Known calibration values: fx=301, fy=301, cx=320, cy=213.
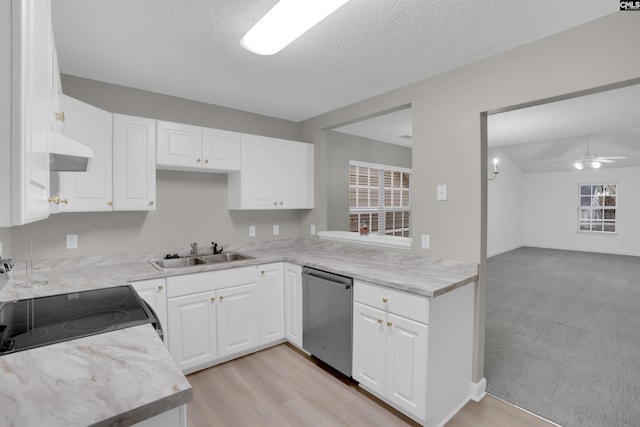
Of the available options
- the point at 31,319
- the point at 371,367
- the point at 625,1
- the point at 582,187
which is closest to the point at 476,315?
the point at 371,367

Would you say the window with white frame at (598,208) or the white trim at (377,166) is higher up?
the white trim at (377,166)

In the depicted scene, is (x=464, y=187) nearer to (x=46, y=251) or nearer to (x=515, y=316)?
(x=515, y=316)

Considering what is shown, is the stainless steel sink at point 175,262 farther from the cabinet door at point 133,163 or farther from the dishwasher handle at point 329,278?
the dishwasher handle at point 329,278

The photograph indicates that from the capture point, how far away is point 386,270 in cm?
236

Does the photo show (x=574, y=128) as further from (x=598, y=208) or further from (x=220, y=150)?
(x=220, y=150)

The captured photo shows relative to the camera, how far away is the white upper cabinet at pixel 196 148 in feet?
8.68

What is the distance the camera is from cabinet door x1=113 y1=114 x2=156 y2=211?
2420 millimetres

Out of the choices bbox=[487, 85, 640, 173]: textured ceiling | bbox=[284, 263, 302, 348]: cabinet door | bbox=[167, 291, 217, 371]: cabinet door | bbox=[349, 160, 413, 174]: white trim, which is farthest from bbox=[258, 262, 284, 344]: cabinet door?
bbox=[487, 85, 640, 173]: textured ceiling

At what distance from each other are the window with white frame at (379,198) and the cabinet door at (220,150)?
212 centimetres

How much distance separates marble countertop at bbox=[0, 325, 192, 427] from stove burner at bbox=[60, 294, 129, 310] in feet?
1.72

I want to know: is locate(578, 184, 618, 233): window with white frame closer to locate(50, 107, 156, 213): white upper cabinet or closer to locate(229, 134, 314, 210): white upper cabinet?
locate(229, 134, 314, 210): white upper cabinet

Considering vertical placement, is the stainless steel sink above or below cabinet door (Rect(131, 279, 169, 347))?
above

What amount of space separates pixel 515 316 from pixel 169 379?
13.7 feet

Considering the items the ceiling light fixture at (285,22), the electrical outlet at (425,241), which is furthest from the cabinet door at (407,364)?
the ceiling light fixture at (285,22)
